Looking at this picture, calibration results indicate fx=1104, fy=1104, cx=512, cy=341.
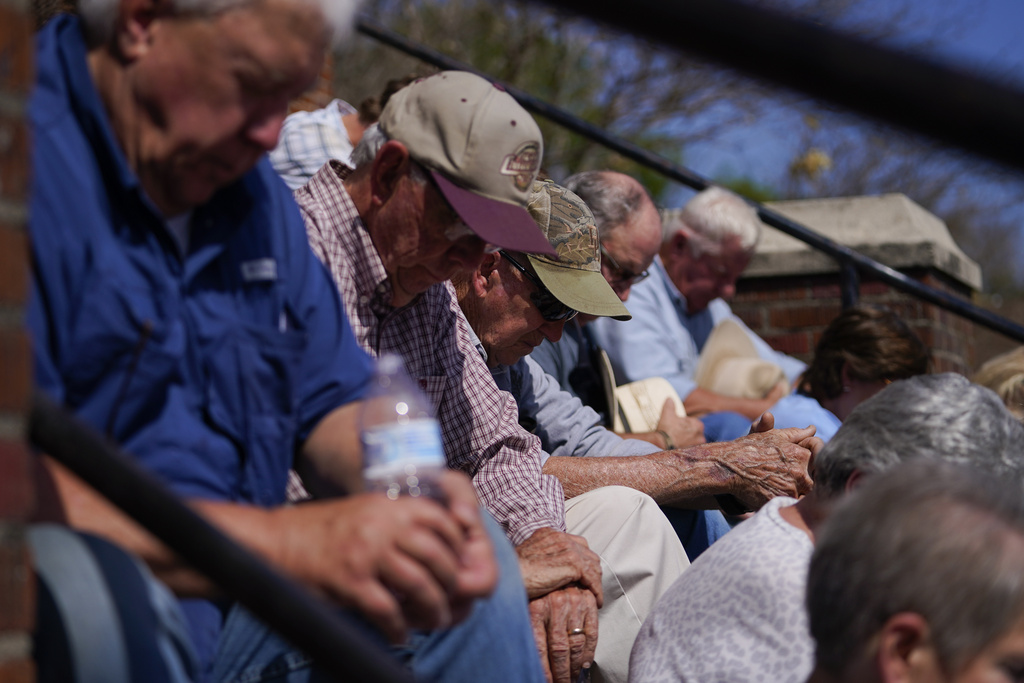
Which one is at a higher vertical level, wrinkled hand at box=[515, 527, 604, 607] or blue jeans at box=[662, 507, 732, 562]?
wrinkled hand at box=[515, 527, 604, 607]

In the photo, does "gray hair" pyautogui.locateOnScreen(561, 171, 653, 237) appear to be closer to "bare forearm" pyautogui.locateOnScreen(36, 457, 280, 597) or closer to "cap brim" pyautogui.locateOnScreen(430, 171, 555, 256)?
"cap brim" pyautogui.locateOnScreen(430, 171, 555, 256)

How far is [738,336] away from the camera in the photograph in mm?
4898

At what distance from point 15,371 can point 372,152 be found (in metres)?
1.38

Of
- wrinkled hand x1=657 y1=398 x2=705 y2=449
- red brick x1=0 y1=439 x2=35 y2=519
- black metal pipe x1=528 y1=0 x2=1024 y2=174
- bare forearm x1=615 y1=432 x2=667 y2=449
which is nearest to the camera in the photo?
black metal pipe x1=528 y1=0 x2=1024 y2=174

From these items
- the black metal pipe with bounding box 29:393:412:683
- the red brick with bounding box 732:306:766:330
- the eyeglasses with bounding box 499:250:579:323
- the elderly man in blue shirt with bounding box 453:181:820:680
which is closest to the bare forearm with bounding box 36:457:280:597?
the black metal pipe with bounding box 29:393:412:683

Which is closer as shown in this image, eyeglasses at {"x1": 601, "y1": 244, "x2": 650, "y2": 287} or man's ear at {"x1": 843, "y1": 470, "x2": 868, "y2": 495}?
man's ear at {"x1": 843, "y1": 470, "x2": 868, "y2": 495}

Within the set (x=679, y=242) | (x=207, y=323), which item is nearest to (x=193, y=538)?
(x=207, y=323)

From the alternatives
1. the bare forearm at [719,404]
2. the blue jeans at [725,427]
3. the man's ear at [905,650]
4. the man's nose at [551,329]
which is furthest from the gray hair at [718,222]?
the man's ear at [905,650]

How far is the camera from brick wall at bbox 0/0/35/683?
1.06 meters

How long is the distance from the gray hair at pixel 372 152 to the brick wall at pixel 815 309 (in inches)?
155

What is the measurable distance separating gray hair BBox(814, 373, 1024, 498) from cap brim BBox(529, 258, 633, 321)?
1038 mm

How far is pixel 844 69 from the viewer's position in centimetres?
77

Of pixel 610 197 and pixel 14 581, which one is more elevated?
pixel 14 581

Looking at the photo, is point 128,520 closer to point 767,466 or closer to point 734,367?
point 767,466
